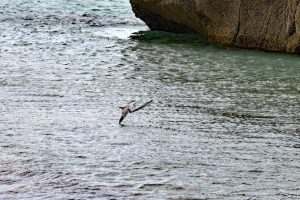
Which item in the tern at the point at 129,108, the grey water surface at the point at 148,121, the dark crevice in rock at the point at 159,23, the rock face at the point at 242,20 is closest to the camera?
the grey water surface at the point at 148,121

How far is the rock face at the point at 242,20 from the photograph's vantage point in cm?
1875

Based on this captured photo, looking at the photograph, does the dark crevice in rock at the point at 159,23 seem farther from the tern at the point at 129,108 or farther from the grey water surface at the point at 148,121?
the tern at the point at 129,108

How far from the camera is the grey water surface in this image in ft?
27.1

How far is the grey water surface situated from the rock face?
73 centimetres

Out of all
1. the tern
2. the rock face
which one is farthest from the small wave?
the tern

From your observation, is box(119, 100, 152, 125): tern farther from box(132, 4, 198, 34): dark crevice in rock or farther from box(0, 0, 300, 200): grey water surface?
box(132, 4, 198, 34): dark crevice in rock

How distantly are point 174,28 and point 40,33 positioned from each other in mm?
4681

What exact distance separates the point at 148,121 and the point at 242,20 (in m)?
9.15

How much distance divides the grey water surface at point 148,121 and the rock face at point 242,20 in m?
0.73

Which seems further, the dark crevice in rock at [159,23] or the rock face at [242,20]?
the dark crevice in rock at [159,23]

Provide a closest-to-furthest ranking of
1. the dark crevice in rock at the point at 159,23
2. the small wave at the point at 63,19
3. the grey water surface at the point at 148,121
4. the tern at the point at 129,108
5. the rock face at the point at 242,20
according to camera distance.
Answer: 1. the grey water surface at the point at 148,121
2. the tern at the point at 129,108
3. the rock face at the point at 242,20
4. the dark crevice in rock at the point at 159,23
5. the small wave at the point at 63,19

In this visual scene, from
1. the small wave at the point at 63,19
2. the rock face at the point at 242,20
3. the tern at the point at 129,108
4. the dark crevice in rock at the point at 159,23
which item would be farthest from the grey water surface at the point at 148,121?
the small wave at the point at 63,19

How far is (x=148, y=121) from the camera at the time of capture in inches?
450

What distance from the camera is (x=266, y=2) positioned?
19172mm
